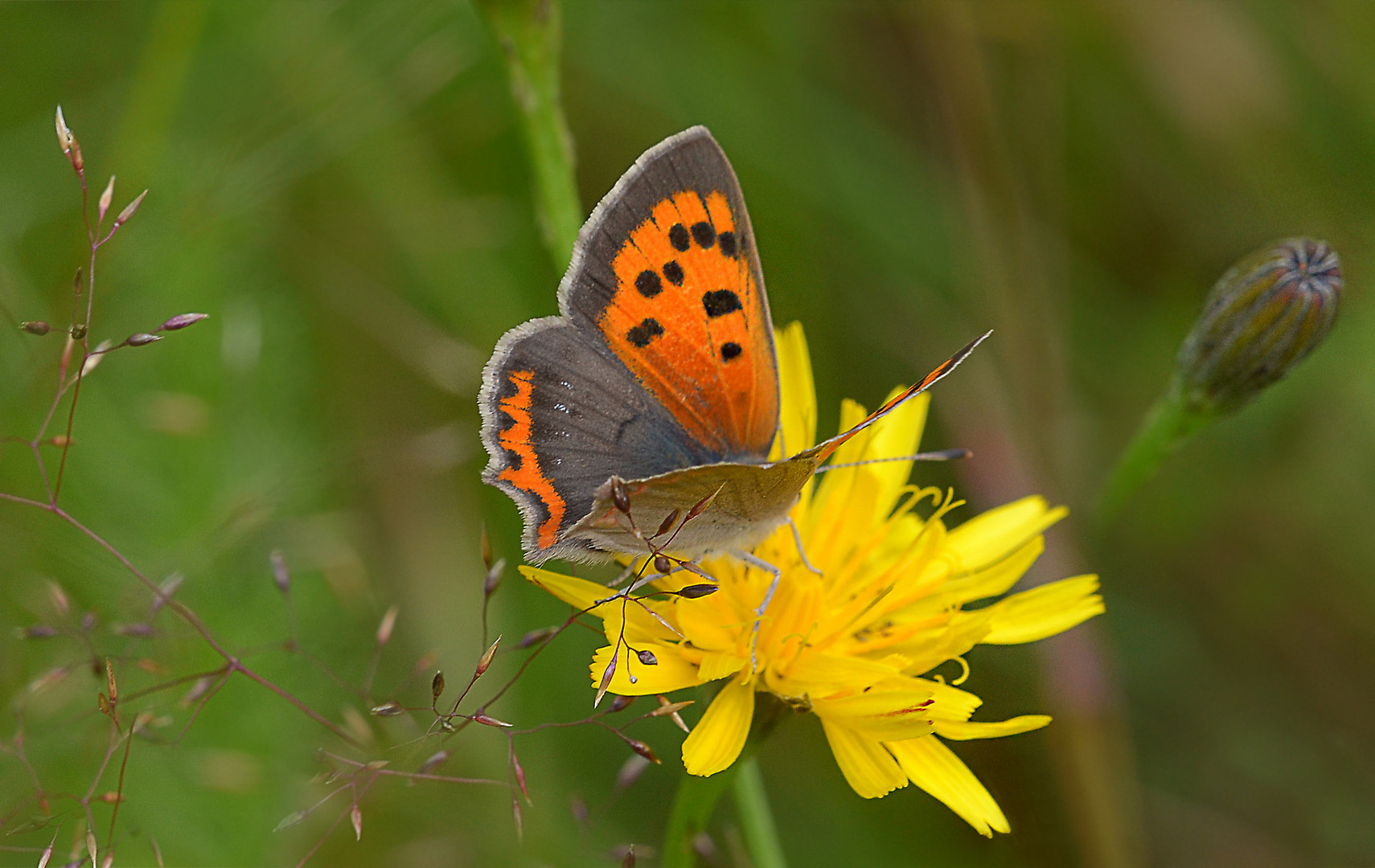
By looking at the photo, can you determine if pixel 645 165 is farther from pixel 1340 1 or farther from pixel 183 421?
pixel 1340 1

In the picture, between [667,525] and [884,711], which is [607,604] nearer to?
[667,525]

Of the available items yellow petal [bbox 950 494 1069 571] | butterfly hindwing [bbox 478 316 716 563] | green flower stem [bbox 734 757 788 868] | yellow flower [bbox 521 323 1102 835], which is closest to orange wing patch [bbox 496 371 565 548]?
butterfly hindwing [bbox 478 316 716 563]

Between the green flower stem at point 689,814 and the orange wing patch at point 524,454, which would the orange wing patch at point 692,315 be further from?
the green flower stem at point 689,814

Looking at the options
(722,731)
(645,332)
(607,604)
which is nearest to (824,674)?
(722,731)

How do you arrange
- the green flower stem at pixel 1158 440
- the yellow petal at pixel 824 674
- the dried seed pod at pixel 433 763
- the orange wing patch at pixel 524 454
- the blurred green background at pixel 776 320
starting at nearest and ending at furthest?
the dried seed pod at pixel 433 763 < the orange wing patch at pixel 524 454 < the yellow petal at pixel 824 674 < the green flower stem at pixel 1158 440 < the blurred green background at pixel 776 320

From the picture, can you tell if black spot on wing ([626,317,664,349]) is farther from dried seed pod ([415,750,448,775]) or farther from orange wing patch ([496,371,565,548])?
dried seed pod ([415,750,448,775])

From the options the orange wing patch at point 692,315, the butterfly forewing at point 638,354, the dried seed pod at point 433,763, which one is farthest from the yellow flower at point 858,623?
the orange wing patch at point 692,315

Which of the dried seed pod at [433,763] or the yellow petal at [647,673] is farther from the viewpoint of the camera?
the yellow petal at [647,673]
